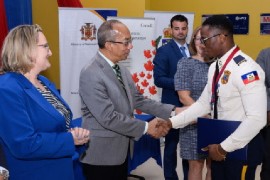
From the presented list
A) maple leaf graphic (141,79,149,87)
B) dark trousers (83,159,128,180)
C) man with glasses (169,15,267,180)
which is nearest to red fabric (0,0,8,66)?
maple leaf graphic (141,79,149,87)

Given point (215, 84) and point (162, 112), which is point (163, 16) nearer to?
point (162, 112)

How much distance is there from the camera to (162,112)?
3016 millimetres

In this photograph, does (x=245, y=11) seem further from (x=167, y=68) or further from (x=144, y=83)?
(x=167, y=68)

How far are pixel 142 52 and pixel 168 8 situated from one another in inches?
128

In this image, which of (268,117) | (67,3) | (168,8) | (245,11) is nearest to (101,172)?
(268,117)

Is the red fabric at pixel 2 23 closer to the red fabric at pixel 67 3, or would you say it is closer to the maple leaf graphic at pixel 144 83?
the red fabric at pixel 67 3

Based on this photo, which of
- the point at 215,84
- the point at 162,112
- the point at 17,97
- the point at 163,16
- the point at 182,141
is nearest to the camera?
the point at 17,97

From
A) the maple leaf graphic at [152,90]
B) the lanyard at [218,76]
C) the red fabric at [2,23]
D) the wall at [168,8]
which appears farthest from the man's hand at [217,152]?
the wall at [168,8]

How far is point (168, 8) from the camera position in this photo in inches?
316

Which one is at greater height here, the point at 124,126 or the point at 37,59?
the point at 37,59

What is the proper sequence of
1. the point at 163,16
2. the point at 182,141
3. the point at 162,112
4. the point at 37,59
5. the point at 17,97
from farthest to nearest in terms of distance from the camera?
the point at 163,16
the point at 182,141
the point at 162,112
the point at 37,59
the point at 17,97

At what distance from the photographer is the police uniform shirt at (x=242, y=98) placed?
2184 millimetres

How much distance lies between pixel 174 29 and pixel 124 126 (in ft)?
8.23

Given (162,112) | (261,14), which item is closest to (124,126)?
(162,112)
